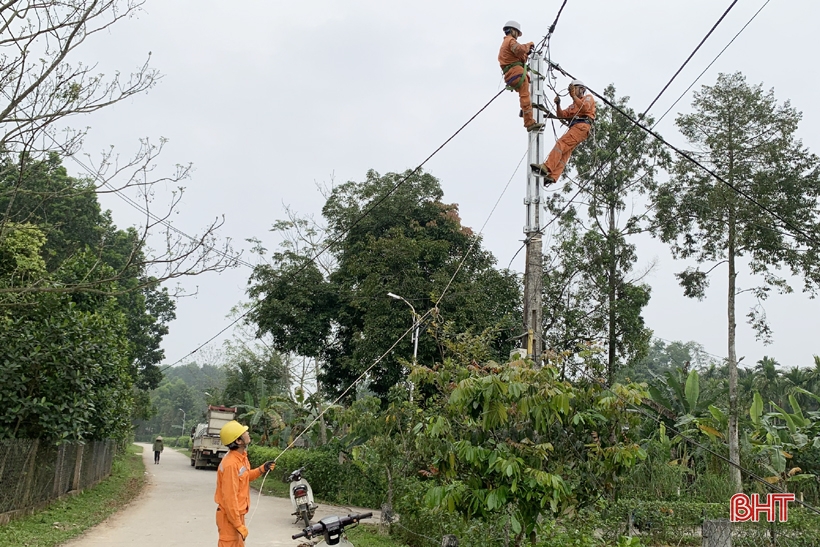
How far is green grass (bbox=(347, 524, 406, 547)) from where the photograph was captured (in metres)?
11.0

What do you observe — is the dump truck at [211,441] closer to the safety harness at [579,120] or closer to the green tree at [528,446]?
the safety harness at [579,120]

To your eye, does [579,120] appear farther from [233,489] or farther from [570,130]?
[233,489]

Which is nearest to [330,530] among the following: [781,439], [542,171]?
[542,171]

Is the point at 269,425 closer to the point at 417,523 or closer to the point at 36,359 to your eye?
the point at 36,359

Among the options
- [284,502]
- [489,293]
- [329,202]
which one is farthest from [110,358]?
[329,202]

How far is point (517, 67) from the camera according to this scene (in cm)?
859

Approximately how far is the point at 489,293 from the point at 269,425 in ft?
56.1

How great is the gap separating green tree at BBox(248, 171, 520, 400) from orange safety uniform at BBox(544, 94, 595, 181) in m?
14.0

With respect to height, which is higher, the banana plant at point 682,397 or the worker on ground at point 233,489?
the banana plant at point 682,397

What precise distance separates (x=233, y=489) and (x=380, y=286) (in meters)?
18.0

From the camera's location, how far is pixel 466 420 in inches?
249

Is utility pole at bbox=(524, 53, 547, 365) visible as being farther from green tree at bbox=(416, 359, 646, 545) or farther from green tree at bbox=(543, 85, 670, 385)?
green tree at bbox=(543, 85, 670, 385)

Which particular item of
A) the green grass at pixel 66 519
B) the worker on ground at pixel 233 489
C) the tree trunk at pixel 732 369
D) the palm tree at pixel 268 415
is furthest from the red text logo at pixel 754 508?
the palm tree at pixel 268 415

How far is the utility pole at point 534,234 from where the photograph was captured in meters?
7.39
